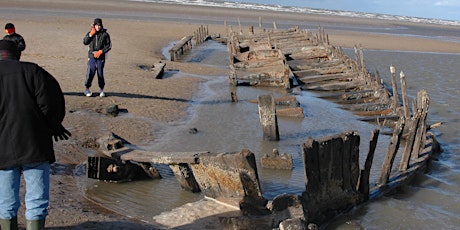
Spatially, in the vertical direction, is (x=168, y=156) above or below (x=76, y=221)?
above

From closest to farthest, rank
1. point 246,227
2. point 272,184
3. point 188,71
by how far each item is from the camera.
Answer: point 246,227
point 272,184
point 188,71

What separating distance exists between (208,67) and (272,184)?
42.6ft

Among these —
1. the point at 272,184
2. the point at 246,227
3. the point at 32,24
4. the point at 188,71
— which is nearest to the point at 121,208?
the point at 246,227

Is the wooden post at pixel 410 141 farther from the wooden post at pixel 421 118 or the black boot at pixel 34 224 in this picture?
the black boot at pixel 34 224

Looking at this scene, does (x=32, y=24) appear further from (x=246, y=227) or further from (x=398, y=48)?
(x=246, y=227)

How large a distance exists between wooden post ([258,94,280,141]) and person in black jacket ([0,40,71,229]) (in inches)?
238

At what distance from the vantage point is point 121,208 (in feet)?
22.0

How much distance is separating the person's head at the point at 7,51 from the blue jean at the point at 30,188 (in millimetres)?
907

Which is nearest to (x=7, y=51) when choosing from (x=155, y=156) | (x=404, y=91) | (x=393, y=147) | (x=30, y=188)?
(x=30, y=188)

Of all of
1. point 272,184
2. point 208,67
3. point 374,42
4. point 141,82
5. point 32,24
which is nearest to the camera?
point 272,184

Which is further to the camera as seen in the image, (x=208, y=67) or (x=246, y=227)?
(x=208, y=67)

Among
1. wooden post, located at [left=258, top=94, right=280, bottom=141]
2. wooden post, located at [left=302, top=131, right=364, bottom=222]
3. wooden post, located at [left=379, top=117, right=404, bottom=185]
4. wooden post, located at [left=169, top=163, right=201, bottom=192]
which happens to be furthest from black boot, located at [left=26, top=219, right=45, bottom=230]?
wooden post, located at [left=258, top=94, right=280, bottom=141]

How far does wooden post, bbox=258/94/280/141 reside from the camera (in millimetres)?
10227

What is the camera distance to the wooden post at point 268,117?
10.2 meters
